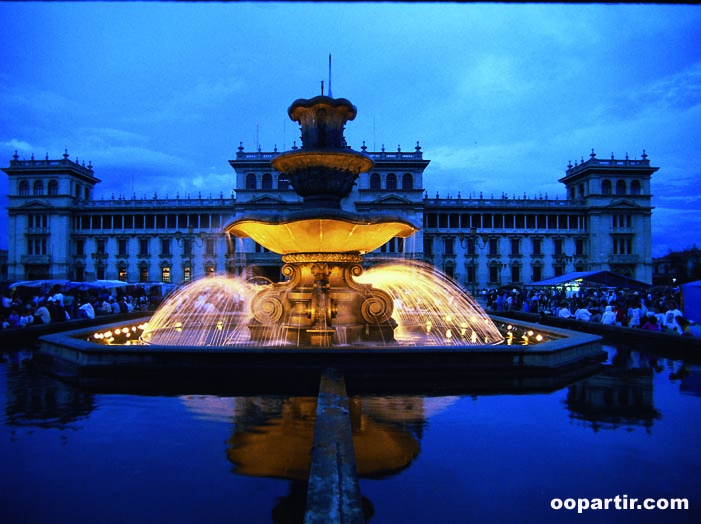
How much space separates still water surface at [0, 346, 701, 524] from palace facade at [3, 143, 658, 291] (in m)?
50.7

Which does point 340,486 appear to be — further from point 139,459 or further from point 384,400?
point 384,400

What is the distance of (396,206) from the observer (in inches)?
2127

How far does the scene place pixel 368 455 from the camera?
4.16 meters

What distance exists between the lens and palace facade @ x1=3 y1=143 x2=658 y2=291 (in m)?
57.8

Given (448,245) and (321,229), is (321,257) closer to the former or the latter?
(321,229)

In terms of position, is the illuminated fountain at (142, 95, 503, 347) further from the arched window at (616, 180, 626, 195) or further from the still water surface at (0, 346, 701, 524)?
the arched window at (616, 180, 626, 195)

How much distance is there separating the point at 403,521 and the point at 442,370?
4.14 m

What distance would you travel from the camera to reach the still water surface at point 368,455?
325 centimetres

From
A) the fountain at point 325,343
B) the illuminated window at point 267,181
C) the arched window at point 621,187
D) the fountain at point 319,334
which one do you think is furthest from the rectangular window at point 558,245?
the fountain at point 319,334

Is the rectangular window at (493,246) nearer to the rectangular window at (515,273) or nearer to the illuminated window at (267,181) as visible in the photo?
the rectangular window at (515,273)

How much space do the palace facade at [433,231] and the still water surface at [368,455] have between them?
1995 inches

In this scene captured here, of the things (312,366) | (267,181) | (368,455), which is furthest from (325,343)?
(267,181)

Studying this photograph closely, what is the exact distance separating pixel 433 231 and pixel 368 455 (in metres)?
55.2

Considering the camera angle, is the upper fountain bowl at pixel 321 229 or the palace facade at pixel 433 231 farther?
the palace facade at pixel 433 231
